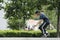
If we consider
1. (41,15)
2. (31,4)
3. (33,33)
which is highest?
(31,4)

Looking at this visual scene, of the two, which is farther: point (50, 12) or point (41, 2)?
point (50, 12)

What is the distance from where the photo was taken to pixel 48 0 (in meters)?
12.7

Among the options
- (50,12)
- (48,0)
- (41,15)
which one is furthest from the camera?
(50,12)

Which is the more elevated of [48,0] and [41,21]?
[48,0]

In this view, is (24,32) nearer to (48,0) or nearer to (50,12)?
(50,12)

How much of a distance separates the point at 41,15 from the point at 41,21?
0.94ft

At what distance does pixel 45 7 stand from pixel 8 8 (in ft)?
7.73

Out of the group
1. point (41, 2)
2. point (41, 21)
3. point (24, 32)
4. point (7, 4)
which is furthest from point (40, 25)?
point (24, 32)

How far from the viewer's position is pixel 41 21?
27.7 ft

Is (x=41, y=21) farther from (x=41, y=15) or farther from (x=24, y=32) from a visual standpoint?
(x=24, y=32)

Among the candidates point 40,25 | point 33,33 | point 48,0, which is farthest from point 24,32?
point 40,25

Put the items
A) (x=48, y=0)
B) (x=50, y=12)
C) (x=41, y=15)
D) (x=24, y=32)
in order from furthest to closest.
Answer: (x=24, y=32) < (x=50, y=12) < (x=48, y=0) < (x=41, y=15)

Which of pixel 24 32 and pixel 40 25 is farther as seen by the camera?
pixel 24 32

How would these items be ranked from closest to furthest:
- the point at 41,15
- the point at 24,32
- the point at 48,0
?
the point at 41,15 → the point at 48,0 → the point at 24,32
